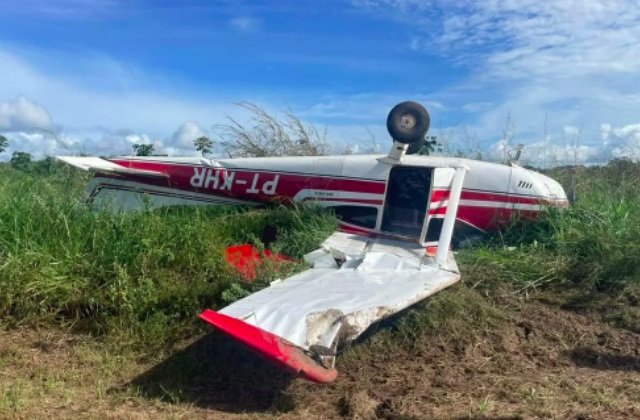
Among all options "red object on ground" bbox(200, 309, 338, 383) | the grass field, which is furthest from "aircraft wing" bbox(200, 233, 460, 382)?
the grass field

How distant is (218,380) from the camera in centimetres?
494

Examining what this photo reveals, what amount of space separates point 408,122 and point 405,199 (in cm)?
93

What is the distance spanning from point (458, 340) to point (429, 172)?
8.73ft

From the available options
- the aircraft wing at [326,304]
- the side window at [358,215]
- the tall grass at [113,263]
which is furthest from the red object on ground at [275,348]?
the side window at [358,215]

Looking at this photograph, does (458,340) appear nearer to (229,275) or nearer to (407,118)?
(229,275)

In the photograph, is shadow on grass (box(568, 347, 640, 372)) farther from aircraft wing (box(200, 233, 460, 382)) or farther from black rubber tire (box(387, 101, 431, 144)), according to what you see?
black rubber tire (box(387, 101, 431, 144))

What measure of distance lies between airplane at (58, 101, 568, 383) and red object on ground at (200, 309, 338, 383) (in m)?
1.29

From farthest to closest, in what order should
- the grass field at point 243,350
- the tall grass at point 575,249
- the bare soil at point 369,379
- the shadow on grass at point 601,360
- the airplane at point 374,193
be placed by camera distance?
the tall grass at point 575,249 → the airplane at point 374,193 → the shadow on grass at point 601,360 → the grass field at point 243,350 → the bare soil at point 369,379

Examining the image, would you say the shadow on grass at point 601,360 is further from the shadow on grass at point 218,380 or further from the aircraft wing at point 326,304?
the shadow on grass at point 218,380

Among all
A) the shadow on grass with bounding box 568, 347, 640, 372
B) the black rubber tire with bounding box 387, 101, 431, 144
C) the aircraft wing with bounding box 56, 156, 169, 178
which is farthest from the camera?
the aircraft wing with bounding box 56, 156, 169, 178

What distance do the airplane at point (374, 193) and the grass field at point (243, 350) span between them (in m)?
0.31

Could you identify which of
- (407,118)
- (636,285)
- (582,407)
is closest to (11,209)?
(407,118)

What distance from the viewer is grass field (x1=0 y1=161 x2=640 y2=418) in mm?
4391

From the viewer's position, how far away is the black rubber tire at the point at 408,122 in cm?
760
